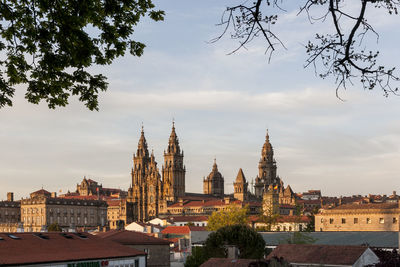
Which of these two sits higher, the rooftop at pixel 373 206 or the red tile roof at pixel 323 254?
the rooftop at pixel 373 206

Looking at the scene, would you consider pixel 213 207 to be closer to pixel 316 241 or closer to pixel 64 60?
pixel 316 241

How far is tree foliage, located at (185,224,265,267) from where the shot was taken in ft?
185

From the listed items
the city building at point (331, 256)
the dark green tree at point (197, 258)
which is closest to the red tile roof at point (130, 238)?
the dark green tree at point (197, 258)

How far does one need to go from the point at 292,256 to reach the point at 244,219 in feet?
244

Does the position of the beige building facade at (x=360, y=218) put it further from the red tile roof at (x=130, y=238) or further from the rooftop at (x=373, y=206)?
the red tile roof at (x=130, y=238)

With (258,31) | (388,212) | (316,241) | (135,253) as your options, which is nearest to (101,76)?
(258,31)

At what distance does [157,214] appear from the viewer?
635 feet

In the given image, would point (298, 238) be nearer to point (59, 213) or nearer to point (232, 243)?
point (232, 243)

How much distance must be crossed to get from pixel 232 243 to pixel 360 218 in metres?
56.8

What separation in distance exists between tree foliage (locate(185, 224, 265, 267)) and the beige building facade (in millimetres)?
53440

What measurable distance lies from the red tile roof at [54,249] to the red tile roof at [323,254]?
41.5 feet

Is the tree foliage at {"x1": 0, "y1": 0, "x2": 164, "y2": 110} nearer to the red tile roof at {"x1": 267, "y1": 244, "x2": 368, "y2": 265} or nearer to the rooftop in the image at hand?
the red tile roof at {"x1": 267, "y1": 244, "x2": 368, "y2": 265}

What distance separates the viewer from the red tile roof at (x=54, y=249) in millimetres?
38375

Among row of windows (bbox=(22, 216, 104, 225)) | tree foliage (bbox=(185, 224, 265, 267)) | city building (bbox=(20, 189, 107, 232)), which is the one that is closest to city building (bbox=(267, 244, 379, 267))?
tree foliage (bbox=(185, 224, 265, 267))
